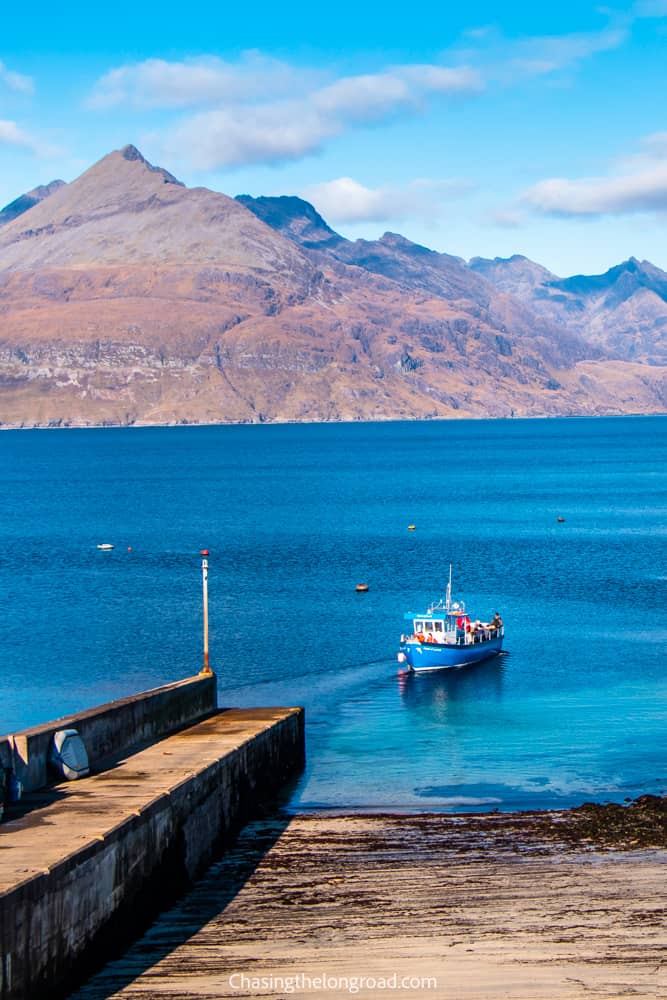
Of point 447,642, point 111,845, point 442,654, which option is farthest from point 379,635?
point 111,845

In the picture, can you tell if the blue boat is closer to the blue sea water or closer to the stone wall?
the blue sea water

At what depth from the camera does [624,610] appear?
7775 cm

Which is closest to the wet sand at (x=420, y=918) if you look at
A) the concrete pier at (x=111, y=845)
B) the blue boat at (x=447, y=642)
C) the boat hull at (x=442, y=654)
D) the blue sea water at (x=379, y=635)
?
the concrete pier at (x=111, y=845)

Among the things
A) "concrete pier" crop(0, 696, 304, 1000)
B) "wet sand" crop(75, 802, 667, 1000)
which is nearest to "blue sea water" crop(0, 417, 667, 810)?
"concrete pier" crop(0, 696, 304, 1000)

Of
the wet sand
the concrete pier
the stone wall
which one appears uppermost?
the stone wall

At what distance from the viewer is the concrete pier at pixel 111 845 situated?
21828mm

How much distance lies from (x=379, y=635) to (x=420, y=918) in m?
44.2

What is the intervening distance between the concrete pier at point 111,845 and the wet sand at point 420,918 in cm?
63

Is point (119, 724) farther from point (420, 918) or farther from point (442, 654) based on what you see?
point (442, 654)

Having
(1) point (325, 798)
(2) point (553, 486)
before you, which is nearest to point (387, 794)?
(1) point (325, 798)

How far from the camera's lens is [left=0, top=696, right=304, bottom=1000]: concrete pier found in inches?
859

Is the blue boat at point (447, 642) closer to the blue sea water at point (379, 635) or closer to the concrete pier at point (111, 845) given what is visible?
the blue sea water at point (379, 635)

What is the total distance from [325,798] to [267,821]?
394cm

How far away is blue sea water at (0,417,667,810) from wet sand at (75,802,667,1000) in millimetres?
6288
